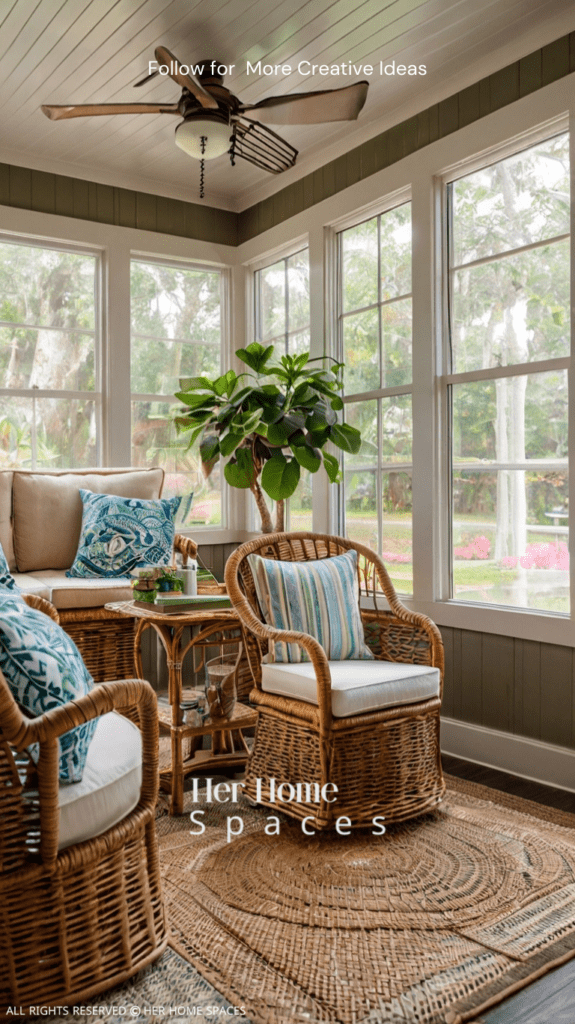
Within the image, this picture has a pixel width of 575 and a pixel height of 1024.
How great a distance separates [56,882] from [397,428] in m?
2.70

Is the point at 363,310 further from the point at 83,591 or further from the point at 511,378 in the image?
the point at 83,591

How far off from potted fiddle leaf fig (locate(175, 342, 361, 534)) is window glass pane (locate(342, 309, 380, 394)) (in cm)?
8

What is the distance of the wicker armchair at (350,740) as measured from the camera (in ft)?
7.98

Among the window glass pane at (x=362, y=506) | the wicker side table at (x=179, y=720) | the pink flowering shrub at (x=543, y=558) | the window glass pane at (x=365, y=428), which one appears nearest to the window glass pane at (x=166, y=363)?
the window glass pane at (x=365, y=428)

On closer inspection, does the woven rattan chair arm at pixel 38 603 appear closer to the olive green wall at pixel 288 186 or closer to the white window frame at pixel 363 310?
the white window frame at pixel 363 310

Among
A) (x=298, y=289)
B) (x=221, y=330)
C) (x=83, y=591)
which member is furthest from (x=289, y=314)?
(x=83, y=591)

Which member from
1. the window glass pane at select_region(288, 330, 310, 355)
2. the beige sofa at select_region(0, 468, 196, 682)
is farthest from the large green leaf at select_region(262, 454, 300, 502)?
the window glass pane at select_region(288, 330, 310, 355)

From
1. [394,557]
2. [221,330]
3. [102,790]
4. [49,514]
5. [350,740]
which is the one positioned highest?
[221,330]

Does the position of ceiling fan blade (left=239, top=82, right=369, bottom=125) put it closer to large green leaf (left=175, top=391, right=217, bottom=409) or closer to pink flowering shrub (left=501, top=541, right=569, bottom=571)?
large green leaf (left=175, top=391, right=217, bottom=409)

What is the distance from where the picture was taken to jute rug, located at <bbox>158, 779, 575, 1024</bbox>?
1.66 meters

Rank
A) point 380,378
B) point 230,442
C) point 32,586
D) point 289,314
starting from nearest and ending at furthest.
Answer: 1. point 32,586
2. point 230,442
3. point 380,378
4. point 289,314

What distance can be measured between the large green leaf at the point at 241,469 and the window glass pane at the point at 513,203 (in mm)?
1347

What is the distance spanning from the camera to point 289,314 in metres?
4.62

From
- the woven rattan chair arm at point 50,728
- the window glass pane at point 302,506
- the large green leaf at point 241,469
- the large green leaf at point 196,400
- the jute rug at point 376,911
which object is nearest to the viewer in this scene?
the woven rattan chair arm at point 50,728
